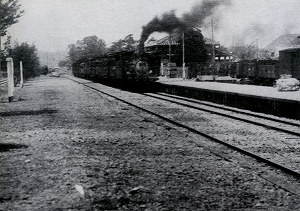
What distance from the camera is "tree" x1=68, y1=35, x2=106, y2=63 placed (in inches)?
3706

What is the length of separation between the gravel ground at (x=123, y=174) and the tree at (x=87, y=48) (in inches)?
3289

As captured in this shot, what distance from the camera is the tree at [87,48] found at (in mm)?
94125

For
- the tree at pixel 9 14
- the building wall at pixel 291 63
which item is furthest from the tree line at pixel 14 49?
the building wall at pixel 291 63

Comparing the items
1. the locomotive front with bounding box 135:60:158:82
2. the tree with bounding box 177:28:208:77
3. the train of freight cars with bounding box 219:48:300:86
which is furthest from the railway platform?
the tree with bounding box 177:28:208:77

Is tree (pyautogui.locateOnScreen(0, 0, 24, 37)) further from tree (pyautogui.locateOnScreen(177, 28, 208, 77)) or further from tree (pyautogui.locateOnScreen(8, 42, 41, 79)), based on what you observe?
tree (pyautogui.locateOnScreen(177, 28, 208, 77))

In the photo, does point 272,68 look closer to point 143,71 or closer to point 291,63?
point 291,63

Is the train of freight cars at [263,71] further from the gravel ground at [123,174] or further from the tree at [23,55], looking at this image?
the tree at [23,55]

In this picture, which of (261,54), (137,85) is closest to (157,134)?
(137,85)

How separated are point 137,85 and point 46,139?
16292 millimetres

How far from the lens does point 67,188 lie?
214 inches

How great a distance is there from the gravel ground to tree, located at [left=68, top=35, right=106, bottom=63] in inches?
Result: 3289

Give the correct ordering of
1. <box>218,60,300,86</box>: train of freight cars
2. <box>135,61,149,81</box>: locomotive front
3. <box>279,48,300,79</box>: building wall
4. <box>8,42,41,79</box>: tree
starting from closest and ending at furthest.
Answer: <box>135,61,149,81</box>: locomotive front, <box>279,48,300,79</box>: building wall, <box>218,60,300,86</box>: train of freight cars, <box>8,42,41,79</box>: tree

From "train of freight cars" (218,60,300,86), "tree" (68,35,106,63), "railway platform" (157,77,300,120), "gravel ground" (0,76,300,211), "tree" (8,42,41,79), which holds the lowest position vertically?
"gravel ground" (0,76,300,211)

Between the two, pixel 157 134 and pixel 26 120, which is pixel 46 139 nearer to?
pixel 157 134
